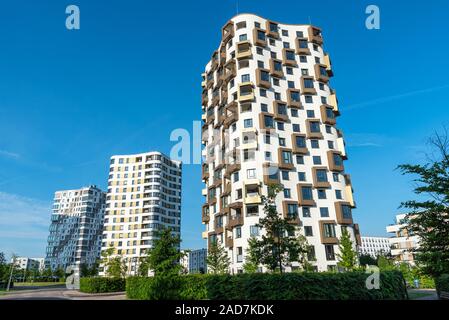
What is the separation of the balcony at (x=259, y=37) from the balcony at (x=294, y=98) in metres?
10.3

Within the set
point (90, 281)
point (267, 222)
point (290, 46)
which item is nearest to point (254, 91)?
point (290, 46)

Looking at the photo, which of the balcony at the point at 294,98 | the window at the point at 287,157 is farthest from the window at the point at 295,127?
the window at the point at 287,157

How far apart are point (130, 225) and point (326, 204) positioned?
7279 cm

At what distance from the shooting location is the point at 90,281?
44344mm

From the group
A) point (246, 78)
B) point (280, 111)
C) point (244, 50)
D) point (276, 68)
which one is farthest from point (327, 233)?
point (244, 50)

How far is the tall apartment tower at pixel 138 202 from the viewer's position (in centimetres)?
9856

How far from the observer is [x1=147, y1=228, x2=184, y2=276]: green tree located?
27281 mm

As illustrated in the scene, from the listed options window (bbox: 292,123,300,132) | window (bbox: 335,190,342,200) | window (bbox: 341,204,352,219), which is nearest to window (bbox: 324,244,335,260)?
window (bbox: 341,204,352,219)

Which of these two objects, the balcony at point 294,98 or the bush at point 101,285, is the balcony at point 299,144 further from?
the bush at point 101,285

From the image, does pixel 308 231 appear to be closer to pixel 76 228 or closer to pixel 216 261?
pixel 216 261

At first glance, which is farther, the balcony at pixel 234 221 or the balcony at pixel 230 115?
the balcony at pixel 230 115

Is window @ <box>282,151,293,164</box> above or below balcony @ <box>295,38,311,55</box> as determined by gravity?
below

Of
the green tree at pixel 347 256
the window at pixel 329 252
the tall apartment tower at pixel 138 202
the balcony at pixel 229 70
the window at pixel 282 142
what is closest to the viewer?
the green tree at pixel 347 256

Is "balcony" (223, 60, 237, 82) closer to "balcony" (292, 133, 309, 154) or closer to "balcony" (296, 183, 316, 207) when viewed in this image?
"balcony" (292, 133, 309, 154)
